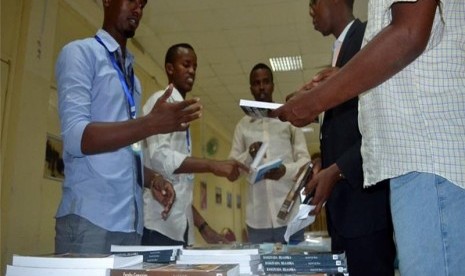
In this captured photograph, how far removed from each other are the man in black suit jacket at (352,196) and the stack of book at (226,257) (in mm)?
421

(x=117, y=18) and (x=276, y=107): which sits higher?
(x=117, y=18)

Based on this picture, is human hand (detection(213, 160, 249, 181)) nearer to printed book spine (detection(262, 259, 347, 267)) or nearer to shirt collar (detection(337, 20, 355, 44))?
shirt collar (detection(337, 20, 355, 44))

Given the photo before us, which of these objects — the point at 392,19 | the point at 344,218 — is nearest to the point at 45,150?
the point at 344,218

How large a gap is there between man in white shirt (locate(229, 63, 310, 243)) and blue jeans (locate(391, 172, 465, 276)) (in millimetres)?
1542

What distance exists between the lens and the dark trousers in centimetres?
125

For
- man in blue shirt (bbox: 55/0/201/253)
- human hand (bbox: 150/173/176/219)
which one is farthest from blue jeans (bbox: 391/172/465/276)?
human hand (bbox: 150/173/176/219)

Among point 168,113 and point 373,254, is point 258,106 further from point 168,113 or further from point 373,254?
point 373,254

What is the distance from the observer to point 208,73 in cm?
603

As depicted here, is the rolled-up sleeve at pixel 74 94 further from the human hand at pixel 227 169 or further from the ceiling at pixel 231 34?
the ceiling at pixel 231 34

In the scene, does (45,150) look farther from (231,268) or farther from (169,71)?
(231,268)

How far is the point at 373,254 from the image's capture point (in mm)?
1255

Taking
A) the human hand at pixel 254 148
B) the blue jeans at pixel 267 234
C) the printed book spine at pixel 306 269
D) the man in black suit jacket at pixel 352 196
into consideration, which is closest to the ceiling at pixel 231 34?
the human hand at pixel 254 148

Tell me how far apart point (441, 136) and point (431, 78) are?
116 mm

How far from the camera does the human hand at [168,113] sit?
1.10 meters
